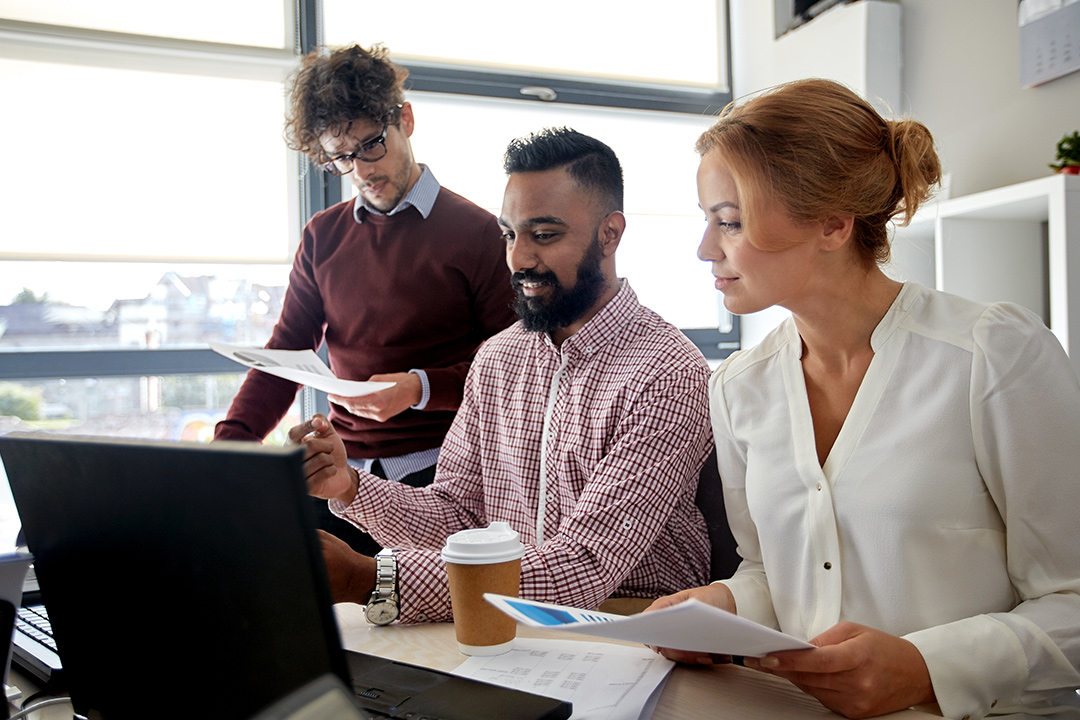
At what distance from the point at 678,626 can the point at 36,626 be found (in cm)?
95

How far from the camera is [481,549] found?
937mm

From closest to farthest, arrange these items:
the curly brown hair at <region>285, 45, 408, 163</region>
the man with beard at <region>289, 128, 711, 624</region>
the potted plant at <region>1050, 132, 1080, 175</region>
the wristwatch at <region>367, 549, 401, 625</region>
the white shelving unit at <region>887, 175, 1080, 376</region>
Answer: the wristwatch at <region>367, 549, 401, 625</region> < the man with beard at <region>289, 128, 711, 624</region> < the curly brown hair at <region>285, 45, 408, 163</region> < the potted plant at <region>1050, 132, 1080, 175</region> < the white shelving unit at <region>887, 175, 1080, 376</region>

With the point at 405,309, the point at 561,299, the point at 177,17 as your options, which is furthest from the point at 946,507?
Answer: the point at 177,17

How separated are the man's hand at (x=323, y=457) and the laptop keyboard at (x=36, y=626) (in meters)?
0.40

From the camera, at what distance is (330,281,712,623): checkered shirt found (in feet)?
4.08

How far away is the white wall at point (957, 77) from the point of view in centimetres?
258

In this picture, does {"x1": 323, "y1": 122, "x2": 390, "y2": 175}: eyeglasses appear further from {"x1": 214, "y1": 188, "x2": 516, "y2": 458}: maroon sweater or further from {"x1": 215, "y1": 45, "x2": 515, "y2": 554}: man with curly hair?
{"x1": 214, "y1": 188, "x2": 516, "y2": 458}: maroon sweater

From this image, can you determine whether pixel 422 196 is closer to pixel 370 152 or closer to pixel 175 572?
pixel 370 152

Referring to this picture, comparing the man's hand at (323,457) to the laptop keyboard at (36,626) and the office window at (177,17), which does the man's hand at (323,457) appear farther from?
the office window at (177,17)

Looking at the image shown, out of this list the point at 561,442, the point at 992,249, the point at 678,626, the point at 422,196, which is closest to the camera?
the point at 678,626

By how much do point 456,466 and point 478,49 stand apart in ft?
7.61

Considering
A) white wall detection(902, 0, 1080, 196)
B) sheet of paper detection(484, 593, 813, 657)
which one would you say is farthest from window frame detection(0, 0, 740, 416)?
sheet of paper detection(484, 593, 813, 657)

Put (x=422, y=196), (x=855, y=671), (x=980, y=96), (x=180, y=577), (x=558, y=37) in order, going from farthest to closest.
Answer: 1. (x=558, y=37)
2. (x=980, y=96)
3. (x=422, y=196)
4. (x=855, y=671)
5. (x=180, y=577)

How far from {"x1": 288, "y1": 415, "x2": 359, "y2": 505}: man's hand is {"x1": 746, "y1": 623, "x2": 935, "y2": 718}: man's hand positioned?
Answer: 2.61 ft
